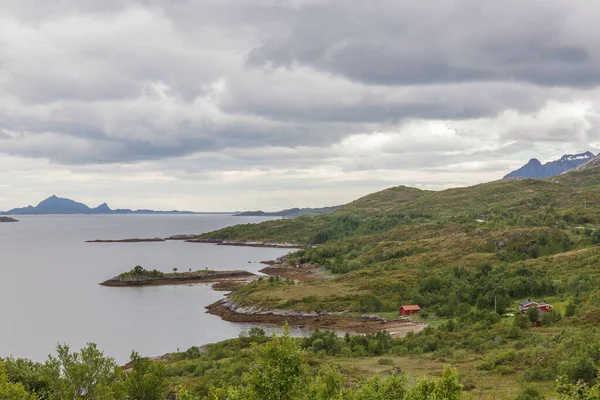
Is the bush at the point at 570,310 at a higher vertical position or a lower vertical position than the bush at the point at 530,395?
lower

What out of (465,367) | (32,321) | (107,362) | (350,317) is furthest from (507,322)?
(32,321)

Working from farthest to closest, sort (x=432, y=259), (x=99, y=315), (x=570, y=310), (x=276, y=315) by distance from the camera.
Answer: (x=432, y=259) → (x=99, y=315) → (x=276, y=315) → (x=570, y=310)

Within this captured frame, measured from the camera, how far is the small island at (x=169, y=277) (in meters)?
138

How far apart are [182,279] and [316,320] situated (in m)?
68.3

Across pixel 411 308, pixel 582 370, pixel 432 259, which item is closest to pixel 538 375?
pixel 582 370

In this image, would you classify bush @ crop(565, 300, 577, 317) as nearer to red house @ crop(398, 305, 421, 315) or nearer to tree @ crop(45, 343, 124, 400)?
red house @ crop(398, 305, 421, 315)

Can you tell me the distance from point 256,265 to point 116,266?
50467 millimetres

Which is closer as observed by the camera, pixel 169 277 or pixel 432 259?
pixel 432 259

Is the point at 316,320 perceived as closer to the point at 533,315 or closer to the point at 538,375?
the point at 533,315

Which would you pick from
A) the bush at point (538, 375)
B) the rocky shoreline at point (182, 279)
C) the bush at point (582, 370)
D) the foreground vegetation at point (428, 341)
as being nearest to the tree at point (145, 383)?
the foreground vegetation at point (428, 341)

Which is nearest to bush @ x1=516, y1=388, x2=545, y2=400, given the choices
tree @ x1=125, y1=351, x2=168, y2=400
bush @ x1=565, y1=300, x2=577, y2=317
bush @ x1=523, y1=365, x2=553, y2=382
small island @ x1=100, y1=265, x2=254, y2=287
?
bush @ x1=523, y1=365, x2=553, y2=382

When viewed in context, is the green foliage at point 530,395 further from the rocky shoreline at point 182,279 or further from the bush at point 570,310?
the rocky shoreline at point 182,279

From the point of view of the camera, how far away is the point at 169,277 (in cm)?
14238

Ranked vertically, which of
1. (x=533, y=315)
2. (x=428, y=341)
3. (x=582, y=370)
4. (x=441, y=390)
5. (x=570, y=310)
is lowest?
(x=428, y=341)
